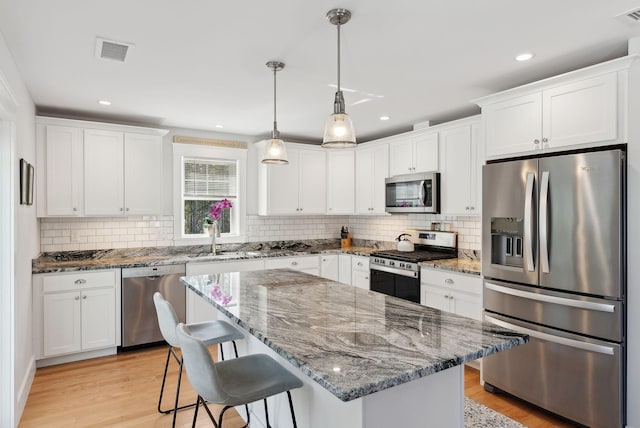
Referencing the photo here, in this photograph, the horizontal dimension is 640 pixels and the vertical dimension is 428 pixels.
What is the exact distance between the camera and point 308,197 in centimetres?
538

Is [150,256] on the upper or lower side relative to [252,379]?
upper

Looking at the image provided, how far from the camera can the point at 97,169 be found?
409 centimetres

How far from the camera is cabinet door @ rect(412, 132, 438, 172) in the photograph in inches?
165

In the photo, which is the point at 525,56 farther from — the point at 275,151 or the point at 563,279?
the point at 275,151

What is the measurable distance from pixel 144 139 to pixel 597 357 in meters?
4.52

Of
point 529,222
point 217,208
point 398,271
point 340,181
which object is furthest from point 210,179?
point 529,222

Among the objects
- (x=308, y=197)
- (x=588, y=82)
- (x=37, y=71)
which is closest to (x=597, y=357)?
(x=588, y=82)

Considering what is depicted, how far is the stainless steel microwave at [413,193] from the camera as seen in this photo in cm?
417

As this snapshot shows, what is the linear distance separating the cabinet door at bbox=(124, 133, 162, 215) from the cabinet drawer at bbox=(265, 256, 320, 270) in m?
1.44

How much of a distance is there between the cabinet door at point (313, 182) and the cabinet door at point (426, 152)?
145 centimetres

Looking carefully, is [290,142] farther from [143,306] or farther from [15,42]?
[15,42]

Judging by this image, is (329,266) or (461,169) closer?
(461,169)

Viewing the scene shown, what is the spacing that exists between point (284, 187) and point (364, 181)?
1078 millimetres

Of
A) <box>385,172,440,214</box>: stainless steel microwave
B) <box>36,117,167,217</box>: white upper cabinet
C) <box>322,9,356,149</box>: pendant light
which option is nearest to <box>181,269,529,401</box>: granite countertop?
<box>322,9,356,149</box>: pendant light
